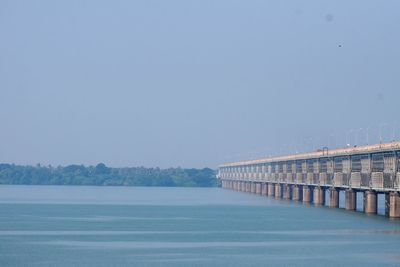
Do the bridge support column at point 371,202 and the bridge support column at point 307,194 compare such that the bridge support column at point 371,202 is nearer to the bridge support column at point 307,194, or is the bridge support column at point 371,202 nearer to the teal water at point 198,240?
the teal water at point 198,240

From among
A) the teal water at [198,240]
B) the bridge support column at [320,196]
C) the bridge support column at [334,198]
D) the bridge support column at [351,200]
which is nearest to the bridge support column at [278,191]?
the bridge support column at [320,196]

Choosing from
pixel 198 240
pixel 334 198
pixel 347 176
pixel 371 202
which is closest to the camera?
pixel 198 240

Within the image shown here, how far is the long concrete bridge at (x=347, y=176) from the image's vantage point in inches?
3954

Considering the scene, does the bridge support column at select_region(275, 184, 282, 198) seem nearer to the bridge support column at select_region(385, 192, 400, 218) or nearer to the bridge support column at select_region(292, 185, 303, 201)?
the bridge support column at select_region(292, 185, 303, 201)

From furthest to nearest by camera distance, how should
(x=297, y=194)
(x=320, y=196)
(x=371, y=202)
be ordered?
(x=297, y=194), (x=320, y=196), (x=371, y=202)

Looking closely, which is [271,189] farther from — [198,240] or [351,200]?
[198,240]

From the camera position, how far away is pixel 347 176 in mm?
120062

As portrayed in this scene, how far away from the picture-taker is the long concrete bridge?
10044 cm

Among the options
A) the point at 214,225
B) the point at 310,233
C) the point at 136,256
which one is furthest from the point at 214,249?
the point at 214,225

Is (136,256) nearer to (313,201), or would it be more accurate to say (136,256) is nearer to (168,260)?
(168,260)

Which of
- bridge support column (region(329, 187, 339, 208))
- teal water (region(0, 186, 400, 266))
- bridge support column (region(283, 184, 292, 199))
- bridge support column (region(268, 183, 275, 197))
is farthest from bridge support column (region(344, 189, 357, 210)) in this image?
bridge support column (region(268, 183, 275, 197))

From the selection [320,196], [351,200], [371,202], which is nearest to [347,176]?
[351,200]

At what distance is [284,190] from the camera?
179250mm

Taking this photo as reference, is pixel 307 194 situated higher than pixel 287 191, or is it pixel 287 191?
pixel 287 191
